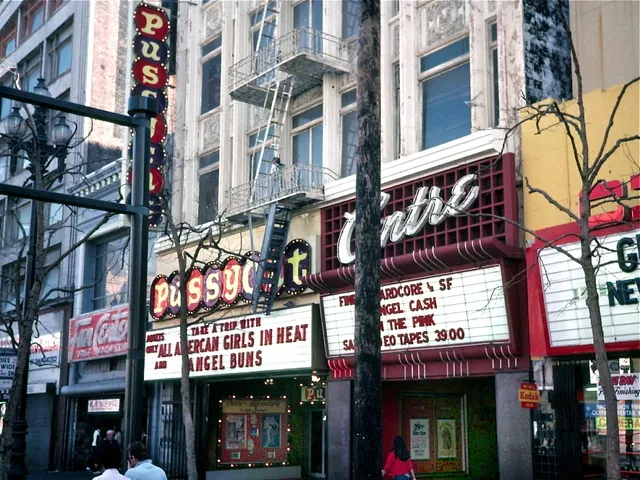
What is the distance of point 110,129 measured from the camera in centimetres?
3822

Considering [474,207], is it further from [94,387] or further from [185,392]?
[94,387]

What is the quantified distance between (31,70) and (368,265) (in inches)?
1583

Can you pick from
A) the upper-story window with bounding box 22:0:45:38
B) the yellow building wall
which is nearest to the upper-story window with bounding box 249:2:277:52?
the yellow building wall

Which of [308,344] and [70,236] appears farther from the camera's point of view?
[70,236]

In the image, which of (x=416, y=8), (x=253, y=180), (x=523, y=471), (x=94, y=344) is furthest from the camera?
(x=94, y=344)

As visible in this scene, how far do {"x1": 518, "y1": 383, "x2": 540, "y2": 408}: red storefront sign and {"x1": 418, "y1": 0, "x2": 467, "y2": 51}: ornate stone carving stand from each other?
8962 millimetres

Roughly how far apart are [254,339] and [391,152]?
22.9 ft

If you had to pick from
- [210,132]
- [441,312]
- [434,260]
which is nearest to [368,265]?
[434,260]

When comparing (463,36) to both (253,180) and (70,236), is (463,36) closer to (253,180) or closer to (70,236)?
(253,180)

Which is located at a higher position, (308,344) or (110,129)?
(110,129)

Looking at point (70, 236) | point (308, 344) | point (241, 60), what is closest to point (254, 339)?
point (308, 344)

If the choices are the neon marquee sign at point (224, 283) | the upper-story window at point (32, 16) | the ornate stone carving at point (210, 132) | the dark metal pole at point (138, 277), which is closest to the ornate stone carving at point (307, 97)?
the ornate stone carving at point (210, 132)

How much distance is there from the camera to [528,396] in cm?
1673

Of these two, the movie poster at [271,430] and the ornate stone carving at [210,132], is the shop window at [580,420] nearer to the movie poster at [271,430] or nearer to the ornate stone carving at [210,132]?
the movie poster at [271,430]
